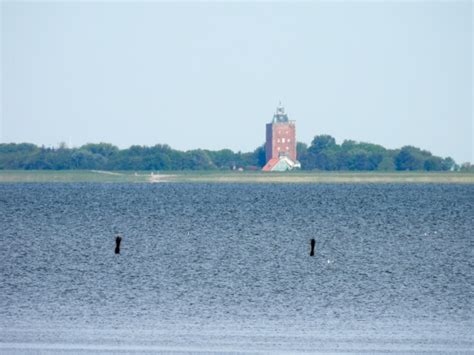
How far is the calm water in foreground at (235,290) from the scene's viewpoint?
21.5 meters

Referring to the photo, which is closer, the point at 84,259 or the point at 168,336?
the point at 168,336

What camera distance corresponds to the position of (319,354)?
63.3 feet

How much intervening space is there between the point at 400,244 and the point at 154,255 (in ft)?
48.5

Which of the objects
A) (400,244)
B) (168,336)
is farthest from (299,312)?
(400,244)

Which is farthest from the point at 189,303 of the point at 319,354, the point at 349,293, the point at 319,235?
the point at 319,235

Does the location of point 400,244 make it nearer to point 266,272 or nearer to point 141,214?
point 266,272

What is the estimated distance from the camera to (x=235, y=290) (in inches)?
1266

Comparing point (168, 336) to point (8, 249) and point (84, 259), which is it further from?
point (8, 249)

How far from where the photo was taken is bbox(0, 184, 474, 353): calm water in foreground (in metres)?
21.5

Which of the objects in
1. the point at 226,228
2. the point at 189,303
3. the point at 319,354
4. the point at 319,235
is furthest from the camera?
the point at 226,228

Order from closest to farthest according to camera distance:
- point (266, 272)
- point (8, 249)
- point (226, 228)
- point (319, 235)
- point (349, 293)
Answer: point (349, 293), point (266, 272), point (8, 249), point (319, 235), point (226, 228)

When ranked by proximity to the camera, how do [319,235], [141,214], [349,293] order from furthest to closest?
[141,214] < [319,235] < [349,293]

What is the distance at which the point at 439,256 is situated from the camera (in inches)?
1820

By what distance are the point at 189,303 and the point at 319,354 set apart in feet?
31.9
